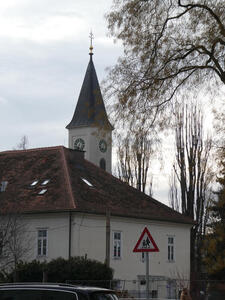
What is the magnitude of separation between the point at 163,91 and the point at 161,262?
32.3 m

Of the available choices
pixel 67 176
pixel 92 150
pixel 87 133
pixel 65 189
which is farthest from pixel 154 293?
pixel 87 133

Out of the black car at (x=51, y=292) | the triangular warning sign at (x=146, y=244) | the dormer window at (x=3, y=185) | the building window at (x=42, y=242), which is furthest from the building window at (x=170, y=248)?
the black car at (x=51, y=292)

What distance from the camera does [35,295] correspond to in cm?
1333

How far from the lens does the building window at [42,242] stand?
46.3 metres

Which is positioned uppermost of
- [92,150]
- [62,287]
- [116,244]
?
[92,150]

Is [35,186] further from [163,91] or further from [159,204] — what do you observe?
[163,91]

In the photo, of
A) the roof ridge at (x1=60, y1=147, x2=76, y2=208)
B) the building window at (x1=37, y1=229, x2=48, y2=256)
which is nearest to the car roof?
the roof ridge at (x1=60, y1=147, x2=76, y2=208)

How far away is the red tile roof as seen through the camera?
46.2 metres

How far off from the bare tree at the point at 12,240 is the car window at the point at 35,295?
2911 cm

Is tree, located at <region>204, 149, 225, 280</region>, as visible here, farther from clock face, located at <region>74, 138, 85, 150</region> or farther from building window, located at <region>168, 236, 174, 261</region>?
clock face, located at <region>74, 138, 85, 150</region>

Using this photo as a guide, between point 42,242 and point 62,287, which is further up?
point 42,242

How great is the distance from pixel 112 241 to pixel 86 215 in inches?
136

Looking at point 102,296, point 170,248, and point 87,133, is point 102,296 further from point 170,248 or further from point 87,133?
point 87,133

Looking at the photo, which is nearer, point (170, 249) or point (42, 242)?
point (42, 242)
